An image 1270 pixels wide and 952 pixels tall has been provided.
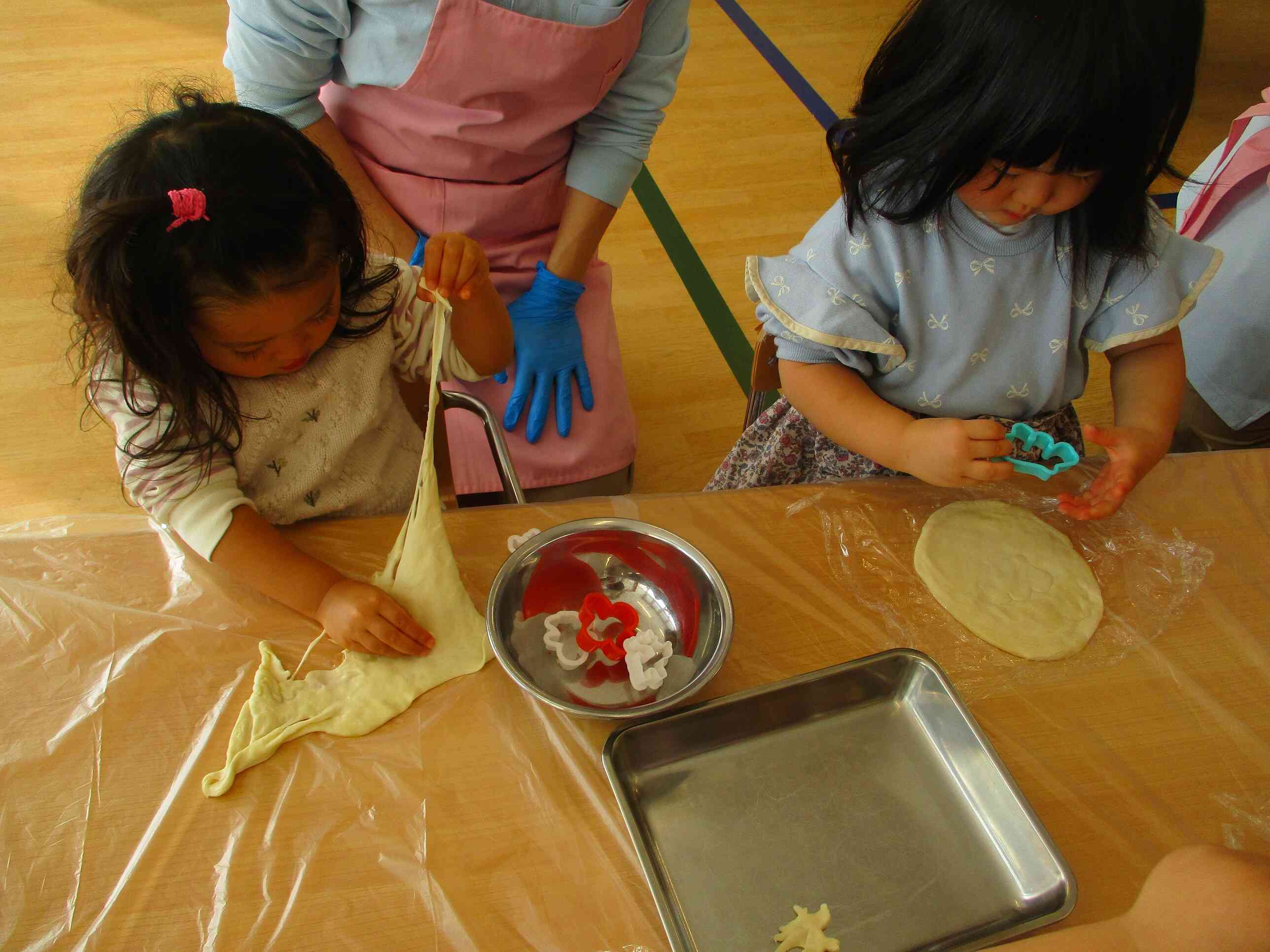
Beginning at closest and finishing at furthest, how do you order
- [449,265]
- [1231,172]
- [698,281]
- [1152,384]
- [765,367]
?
[449,265]
[1152,384]
[765,367]
[1231,172]
[698,281]

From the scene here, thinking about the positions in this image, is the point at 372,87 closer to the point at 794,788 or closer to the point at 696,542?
the point at 696,542

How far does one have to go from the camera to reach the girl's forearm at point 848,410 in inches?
34.9

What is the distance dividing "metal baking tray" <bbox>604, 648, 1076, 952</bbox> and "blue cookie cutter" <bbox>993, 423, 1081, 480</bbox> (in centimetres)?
20

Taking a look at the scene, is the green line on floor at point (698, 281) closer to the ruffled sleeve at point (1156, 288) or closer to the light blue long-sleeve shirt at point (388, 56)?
the light blue long-sleeve shirt at point (388, 56)

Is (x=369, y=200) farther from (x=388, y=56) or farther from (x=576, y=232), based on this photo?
(x=576, y=232)

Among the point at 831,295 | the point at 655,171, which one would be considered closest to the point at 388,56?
the point at 831,295

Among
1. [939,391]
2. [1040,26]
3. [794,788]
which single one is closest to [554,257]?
[939,391]

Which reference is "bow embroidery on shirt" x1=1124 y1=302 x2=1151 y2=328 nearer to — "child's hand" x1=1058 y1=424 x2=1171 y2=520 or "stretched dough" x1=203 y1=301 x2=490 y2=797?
"child's hand" x1=1058 y1=424 x2=1171 y2=520

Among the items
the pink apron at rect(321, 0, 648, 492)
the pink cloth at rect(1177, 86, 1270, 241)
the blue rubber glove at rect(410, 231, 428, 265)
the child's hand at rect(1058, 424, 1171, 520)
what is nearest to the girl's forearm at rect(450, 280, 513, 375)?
the pink apron at rect(321, 0, 648, 492)

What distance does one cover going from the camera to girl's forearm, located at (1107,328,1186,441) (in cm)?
94

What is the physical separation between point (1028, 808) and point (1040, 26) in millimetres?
620

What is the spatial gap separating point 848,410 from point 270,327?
1.91ft

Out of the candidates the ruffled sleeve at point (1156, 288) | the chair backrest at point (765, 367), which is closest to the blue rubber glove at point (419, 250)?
the chair backrest at point (765, 367)

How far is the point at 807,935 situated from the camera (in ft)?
1.99
